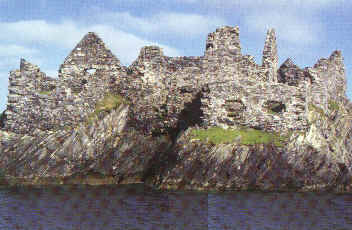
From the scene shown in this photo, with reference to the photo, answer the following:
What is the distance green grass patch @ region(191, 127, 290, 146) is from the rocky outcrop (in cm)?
8

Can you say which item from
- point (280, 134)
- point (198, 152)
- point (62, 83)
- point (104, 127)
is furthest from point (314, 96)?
point (62, 83)

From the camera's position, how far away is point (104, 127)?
3741 centimetres

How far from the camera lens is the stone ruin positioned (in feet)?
120

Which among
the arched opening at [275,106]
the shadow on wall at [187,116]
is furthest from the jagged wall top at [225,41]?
the arched opening at [275,106]

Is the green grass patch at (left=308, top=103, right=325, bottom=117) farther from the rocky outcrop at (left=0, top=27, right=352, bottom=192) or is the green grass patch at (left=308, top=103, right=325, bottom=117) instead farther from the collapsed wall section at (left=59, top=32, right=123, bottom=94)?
the collapsed wall section at (left=59, top=32, right=123, bottom=94)

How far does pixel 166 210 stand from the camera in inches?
1003

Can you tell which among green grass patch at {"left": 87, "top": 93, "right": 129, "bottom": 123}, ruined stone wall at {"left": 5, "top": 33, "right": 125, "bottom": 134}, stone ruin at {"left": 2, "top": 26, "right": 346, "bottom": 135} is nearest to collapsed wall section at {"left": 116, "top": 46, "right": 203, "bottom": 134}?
stone ruin at {"left": 2, "top": 26, "right": 346, "bottom": 135}

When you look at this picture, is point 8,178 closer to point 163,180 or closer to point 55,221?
point 163,180

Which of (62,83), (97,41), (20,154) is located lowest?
(20,154)

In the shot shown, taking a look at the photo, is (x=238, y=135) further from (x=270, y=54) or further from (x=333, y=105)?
(x=333, y=105)

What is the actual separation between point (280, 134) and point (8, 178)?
18.2 m

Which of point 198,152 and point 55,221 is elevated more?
point 198,152

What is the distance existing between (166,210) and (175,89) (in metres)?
16.3

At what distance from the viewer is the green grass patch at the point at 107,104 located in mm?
37994
